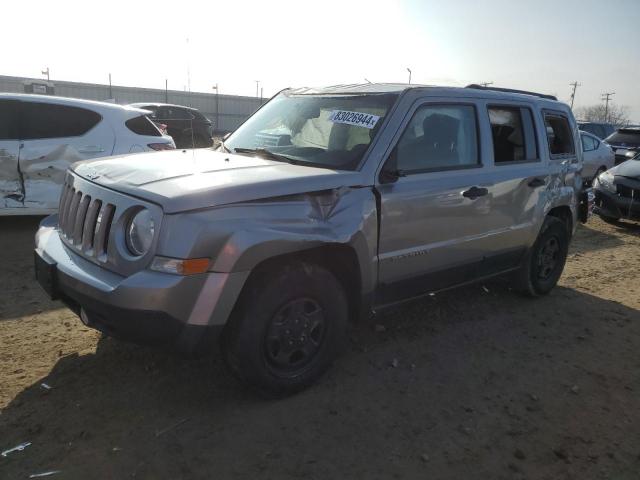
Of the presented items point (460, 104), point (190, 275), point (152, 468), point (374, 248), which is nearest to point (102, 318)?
point (190, 275)

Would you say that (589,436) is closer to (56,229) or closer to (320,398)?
(320,398)

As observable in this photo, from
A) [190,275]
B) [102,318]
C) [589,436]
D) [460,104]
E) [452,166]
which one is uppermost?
[460,104]

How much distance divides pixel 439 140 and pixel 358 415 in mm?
2026

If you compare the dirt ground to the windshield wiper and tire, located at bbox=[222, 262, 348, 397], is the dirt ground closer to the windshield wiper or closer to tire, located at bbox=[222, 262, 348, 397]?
tire, located at bbox=[222, 262, 348, 397]

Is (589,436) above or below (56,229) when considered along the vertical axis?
below

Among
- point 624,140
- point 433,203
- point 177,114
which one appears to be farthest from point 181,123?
point 433,203

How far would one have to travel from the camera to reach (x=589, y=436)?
9.75 feet

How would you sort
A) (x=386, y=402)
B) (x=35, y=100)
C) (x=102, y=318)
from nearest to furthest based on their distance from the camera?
(x=102, y=318) < (x=386, y=402) < (x=35, y=100)

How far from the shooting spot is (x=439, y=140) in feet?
12.6

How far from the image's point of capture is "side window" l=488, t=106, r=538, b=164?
14.1 feet

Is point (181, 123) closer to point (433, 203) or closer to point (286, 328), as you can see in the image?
point (433, 203)

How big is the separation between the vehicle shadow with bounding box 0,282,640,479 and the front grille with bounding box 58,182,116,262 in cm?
88

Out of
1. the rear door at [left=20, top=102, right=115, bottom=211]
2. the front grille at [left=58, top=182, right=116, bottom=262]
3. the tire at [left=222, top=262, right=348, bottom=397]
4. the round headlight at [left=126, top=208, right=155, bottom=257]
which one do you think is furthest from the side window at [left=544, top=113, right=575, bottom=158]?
the rear door at [left=20, top=102, right=115, bottom=211]

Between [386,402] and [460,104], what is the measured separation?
2282 millimetres
